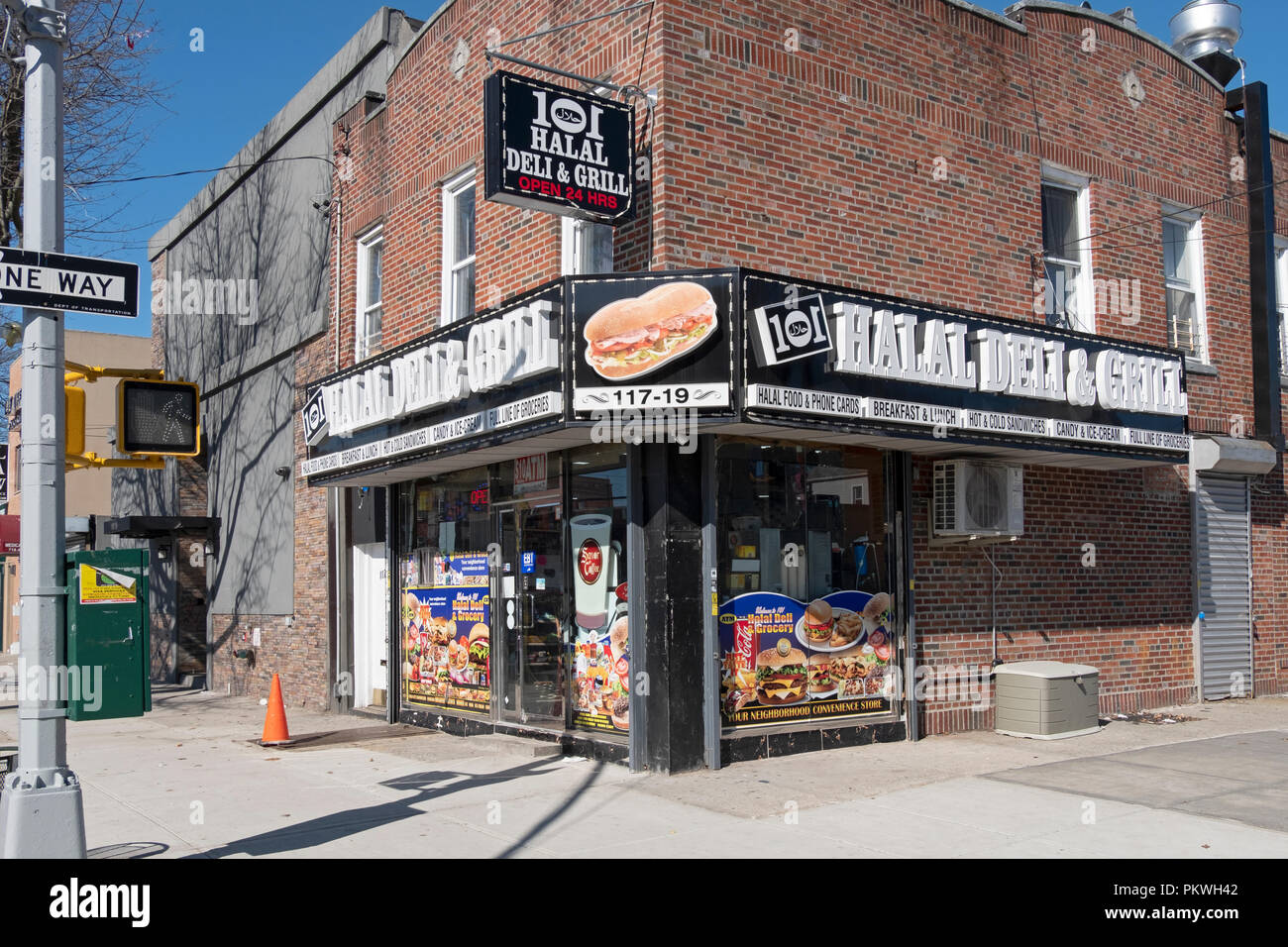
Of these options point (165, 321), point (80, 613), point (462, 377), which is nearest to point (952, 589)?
point (462, 377)

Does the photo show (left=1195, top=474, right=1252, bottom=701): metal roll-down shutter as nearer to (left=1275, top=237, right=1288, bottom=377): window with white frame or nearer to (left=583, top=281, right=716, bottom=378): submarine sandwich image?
(left=1275, top=237, right=1288, bottom=377): window with white frame

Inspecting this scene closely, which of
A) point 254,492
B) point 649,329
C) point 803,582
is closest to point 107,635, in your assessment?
point 649,329

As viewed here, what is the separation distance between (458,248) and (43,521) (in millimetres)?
7456

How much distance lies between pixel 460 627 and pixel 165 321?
1518cm

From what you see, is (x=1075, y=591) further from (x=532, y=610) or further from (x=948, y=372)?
(x=532, y=610)

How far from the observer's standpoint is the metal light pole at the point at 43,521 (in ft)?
21.3

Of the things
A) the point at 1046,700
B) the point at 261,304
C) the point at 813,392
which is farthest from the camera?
the point at 261,304

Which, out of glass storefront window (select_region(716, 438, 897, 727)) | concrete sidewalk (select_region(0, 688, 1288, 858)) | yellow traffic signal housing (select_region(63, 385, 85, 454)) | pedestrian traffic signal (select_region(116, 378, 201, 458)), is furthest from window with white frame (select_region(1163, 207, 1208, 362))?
yellow traffic signal housing (select_region(63, 385, 85, 454))

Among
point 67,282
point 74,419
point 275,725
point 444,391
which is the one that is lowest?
point 275,725

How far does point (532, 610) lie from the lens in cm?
1195

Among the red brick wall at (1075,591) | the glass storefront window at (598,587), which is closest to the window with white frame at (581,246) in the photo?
the glass storefront window at (598,587)

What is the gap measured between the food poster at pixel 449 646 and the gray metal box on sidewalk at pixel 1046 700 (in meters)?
5.46

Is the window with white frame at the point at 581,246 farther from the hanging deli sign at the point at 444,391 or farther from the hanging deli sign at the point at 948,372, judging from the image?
the hanging deli sign at the point at 948,372

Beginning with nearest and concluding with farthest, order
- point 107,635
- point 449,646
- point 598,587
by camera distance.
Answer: point 107,635 < point 598,587 < point 449,646
